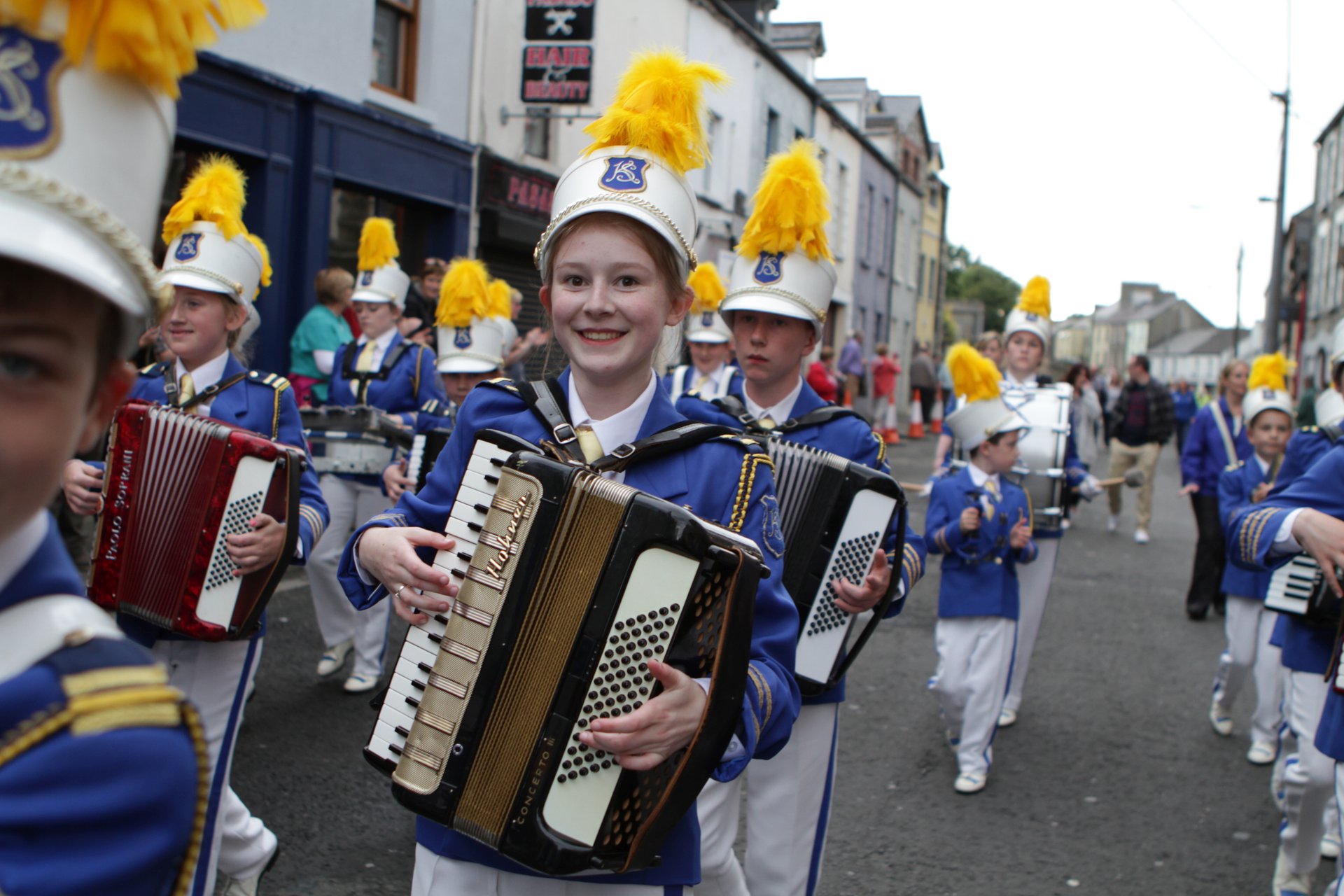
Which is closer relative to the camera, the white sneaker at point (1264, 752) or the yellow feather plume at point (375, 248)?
the white sneaker at point (1264, 752)

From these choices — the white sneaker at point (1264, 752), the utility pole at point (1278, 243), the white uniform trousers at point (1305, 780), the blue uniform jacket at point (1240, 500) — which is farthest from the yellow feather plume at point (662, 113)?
the utility pole at point (1278, 243)

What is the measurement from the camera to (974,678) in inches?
232

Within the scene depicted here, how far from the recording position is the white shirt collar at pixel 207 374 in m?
4.07

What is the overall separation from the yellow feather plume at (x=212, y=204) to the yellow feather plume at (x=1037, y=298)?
5567mm

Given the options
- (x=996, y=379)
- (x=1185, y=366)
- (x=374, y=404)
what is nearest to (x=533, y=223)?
(x=374, y=404)

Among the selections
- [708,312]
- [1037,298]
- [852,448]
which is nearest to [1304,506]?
[852,448]

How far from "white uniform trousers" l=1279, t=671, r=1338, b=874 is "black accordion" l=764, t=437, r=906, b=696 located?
1.86 m

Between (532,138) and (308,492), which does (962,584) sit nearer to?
(308,492)

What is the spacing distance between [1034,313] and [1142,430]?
7.32 metres

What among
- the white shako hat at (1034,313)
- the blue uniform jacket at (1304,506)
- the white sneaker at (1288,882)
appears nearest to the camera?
the blue uniform jacket at (1304,506)

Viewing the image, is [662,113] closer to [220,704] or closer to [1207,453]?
[220,704]

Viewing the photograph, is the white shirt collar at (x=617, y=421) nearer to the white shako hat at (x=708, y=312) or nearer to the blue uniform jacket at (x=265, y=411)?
the blue uniform jacket at (x=265, y=411)

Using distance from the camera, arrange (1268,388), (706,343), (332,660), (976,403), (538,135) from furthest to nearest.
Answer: (538,135)
(706,343)
(1268,388)
(332,660)
(976,403)

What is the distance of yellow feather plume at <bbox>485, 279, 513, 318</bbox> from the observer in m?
7.53
